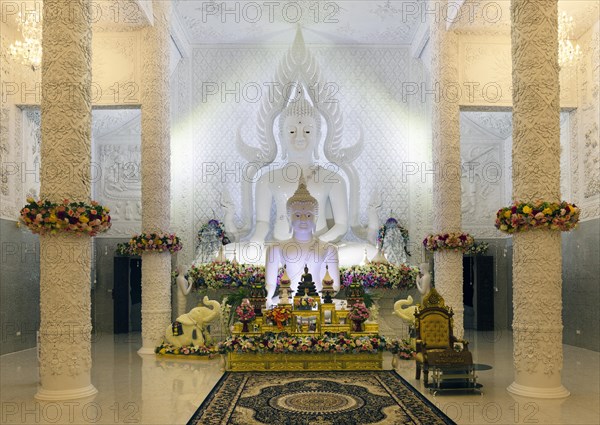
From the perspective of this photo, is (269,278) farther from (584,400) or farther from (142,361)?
(584,400)

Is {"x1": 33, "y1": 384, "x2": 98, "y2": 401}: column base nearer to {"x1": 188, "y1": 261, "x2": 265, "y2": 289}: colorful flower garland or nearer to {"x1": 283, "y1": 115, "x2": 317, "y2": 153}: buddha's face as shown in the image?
{"x1": 188, "y1": 261, "x2": 265, "y2": 289}: colorful flower garland

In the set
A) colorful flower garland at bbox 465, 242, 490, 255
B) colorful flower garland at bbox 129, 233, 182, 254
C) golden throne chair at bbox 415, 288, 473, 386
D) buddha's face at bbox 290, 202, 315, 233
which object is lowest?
golden throne chair at bbox 415, 288, 473, 386

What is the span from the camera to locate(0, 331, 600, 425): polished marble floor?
631 cm

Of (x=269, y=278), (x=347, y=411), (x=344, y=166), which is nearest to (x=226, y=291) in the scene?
(x=269, y=278)

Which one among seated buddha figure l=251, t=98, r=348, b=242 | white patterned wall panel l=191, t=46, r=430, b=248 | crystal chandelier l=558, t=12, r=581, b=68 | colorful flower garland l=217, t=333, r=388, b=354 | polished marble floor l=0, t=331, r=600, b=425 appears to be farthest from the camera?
white patterned wall panel l=191, t=46, r=430, b=248

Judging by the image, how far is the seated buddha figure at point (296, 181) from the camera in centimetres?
1467

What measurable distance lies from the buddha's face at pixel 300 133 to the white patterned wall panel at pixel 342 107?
0.80 meters

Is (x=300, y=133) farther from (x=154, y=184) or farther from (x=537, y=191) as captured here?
(x=537, y=191)

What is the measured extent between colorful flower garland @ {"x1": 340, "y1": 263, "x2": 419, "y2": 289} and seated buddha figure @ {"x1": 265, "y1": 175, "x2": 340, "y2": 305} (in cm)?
90

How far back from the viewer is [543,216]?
720 cm

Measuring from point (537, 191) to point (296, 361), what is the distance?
3907mm

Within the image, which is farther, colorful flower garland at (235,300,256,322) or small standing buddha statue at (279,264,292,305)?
small standing buddha statue at (279,264,292,305)

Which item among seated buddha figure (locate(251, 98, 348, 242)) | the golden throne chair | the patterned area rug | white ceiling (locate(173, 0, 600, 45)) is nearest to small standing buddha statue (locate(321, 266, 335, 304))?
the patterned area rug

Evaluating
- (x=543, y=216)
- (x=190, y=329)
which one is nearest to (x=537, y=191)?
(x=543, y=216)
